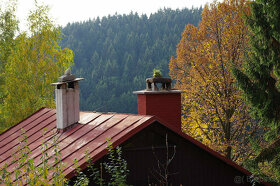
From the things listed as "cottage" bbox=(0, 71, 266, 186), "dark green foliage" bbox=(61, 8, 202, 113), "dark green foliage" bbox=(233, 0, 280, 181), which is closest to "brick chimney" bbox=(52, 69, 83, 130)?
"cottage" bbox=(0, 71, 266, 186)

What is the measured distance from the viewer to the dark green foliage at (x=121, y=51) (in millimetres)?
101938

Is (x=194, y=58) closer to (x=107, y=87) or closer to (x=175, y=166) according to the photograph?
(x=175, y=166)

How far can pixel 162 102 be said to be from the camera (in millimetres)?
11367

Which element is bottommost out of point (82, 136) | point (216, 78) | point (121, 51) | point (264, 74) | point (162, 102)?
point (82, 136)

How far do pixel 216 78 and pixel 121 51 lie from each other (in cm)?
10427

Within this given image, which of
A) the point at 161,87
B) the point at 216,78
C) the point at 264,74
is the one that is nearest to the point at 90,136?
the point at 161,87

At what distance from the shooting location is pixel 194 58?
1920cm

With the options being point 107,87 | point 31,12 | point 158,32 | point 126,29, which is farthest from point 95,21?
point 31,12

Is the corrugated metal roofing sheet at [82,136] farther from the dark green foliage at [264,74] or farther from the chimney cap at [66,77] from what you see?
the dark green foliage at [264,74]

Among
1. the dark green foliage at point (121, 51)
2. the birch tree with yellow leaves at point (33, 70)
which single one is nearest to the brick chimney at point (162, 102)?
the birch tree with yellow leaves at point (33, 70)

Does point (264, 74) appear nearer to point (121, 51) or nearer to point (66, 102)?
point (66, 102)

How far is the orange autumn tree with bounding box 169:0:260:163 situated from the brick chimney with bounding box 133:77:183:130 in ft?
23.1

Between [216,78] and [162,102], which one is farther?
[216,78]

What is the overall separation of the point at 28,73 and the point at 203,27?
30.9 ft
